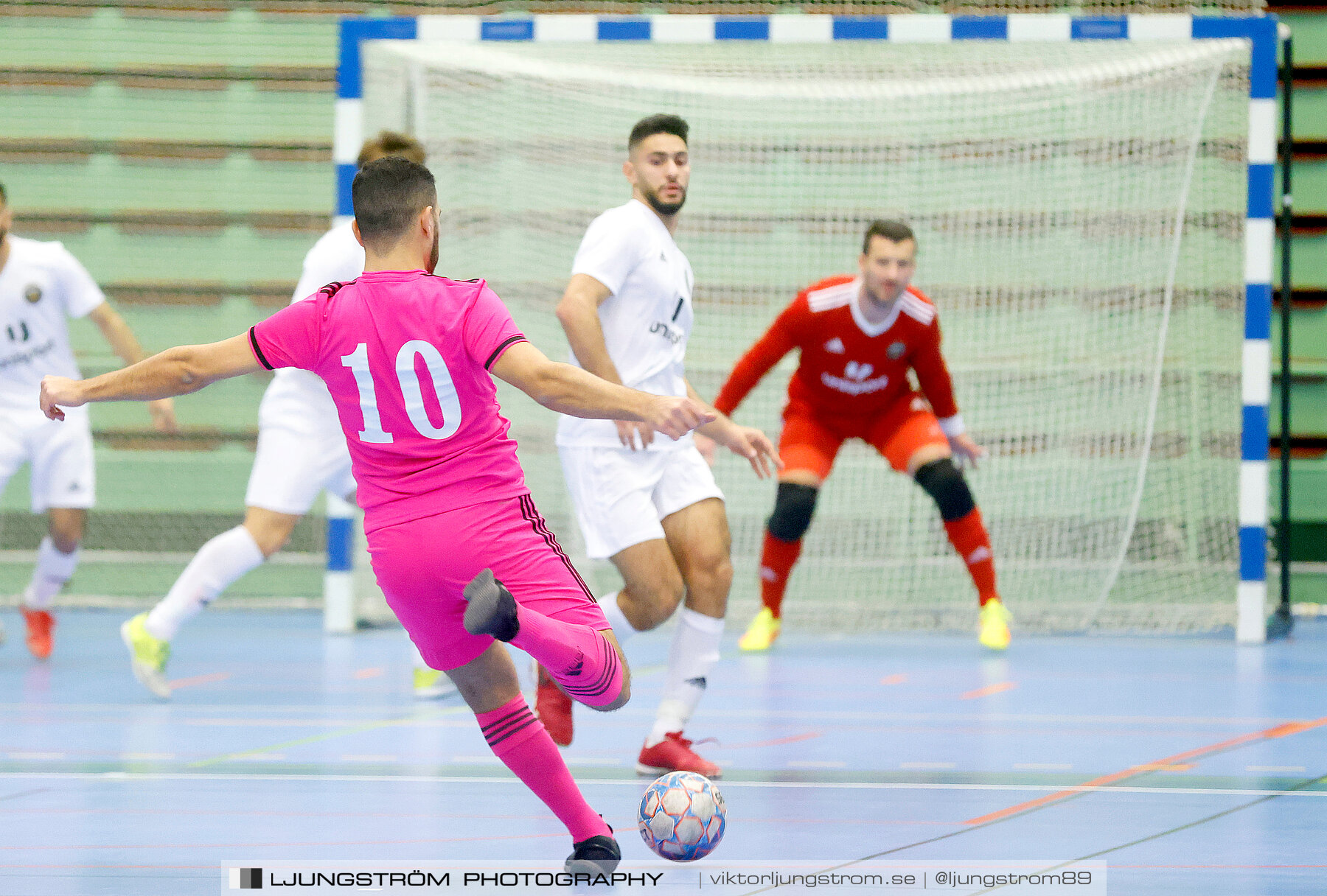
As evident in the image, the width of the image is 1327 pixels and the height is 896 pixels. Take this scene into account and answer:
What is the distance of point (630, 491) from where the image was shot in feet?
14.3

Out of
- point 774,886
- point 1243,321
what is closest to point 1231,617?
point 1243,321

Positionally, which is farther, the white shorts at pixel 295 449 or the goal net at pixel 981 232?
the goal net at pixel 981 232

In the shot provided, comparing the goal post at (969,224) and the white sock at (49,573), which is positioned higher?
the goal post at (969,224)

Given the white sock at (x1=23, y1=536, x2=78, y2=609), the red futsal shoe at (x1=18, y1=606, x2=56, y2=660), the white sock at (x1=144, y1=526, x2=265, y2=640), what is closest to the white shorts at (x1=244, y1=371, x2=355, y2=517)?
the white sock at (x1=144, y1=526, x2=265, y2=640)

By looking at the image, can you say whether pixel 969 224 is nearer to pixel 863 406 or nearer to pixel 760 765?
pixel 863 406

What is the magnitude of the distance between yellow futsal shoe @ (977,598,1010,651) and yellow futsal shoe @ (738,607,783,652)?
976 millimetres

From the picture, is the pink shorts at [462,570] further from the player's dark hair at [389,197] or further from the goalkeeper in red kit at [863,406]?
the goalkeeper in red kit at [863,406]

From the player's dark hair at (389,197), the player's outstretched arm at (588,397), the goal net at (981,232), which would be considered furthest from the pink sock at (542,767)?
the goal net at (981,232)

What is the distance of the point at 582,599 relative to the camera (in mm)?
3113

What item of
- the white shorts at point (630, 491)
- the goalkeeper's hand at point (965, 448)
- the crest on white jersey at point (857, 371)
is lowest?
the white shorts at point (630, 491)

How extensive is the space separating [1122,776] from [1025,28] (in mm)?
4184

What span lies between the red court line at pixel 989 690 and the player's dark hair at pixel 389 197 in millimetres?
3580

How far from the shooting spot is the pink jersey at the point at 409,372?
2.93 metres

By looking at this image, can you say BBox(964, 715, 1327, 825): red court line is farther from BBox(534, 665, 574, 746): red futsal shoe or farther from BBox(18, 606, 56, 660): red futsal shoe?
BBox(18, 606, 56, 660): red futsal shoe
